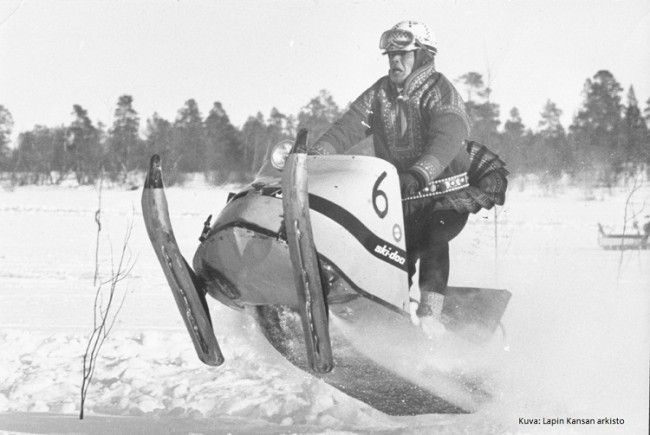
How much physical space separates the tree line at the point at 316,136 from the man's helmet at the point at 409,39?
0.98 ft

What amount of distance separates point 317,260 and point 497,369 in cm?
176

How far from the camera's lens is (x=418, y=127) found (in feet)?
16.5

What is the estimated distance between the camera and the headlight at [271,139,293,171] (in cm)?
502

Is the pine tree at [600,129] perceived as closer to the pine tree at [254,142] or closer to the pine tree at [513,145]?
the pine tree at [513,145]

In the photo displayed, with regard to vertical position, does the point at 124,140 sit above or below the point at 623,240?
above

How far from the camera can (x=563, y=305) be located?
6.06 meters

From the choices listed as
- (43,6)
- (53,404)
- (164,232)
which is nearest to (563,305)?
(164,232)

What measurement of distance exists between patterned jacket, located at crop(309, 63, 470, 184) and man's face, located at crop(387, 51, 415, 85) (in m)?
0.03

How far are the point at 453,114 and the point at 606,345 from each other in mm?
2127

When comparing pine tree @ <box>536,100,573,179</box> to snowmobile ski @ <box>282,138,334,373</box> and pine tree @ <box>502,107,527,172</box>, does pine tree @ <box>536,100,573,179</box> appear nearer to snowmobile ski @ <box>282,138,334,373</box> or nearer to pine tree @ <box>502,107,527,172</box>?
pine tree @ <box>502,107,527,172</box>

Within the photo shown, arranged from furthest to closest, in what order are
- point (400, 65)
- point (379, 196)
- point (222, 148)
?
1. point (222, 148)
2. point (400, 65)
3. point (379, 196)

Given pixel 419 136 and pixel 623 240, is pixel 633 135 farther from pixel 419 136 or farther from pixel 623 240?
pixel 419 136

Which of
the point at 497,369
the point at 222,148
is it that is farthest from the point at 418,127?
the point at 497,369

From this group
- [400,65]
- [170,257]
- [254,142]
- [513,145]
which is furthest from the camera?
[254,142]
